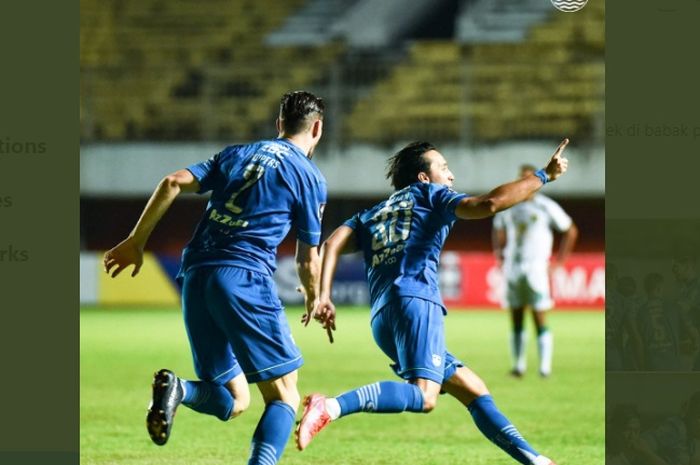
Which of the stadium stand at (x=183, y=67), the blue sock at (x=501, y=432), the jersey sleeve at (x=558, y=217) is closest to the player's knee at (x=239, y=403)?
the blue sock at (x=501, y=432)

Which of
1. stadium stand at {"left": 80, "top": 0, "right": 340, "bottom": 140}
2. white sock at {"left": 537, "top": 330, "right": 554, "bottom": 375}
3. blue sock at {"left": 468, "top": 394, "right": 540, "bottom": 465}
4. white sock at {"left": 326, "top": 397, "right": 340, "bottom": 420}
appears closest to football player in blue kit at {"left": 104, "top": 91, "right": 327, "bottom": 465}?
white sock at {"left": 326, "top": 397, "right": 340, "bottom": 420}

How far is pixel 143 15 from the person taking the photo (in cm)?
2727

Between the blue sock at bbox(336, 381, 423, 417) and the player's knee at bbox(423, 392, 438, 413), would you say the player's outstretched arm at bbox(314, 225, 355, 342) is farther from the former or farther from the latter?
the player's knee at bbox(423, 392, 438, 413)

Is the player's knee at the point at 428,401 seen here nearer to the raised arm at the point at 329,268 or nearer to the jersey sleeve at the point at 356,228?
the raised arm at the point at 329,268

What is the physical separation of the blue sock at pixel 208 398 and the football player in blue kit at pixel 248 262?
1 centimetres

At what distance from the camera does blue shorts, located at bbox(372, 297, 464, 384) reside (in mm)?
5672

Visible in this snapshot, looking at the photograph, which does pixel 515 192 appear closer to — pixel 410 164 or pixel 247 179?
pixel 410 164

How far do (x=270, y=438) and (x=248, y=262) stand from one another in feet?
2.53

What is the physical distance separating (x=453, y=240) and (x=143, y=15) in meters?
8.79

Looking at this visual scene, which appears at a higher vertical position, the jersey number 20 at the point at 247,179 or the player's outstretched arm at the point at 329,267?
the jersey number 20 at the point at 247,179

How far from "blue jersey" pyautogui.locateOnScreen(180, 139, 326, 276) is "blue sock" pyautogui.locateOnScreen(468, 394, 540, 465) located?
124 cm

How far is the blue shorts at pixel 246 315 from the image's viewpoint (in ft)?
17.5

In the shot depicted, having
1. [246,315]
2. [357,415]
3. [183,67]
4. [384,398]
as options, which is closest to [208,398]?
[246,315]
